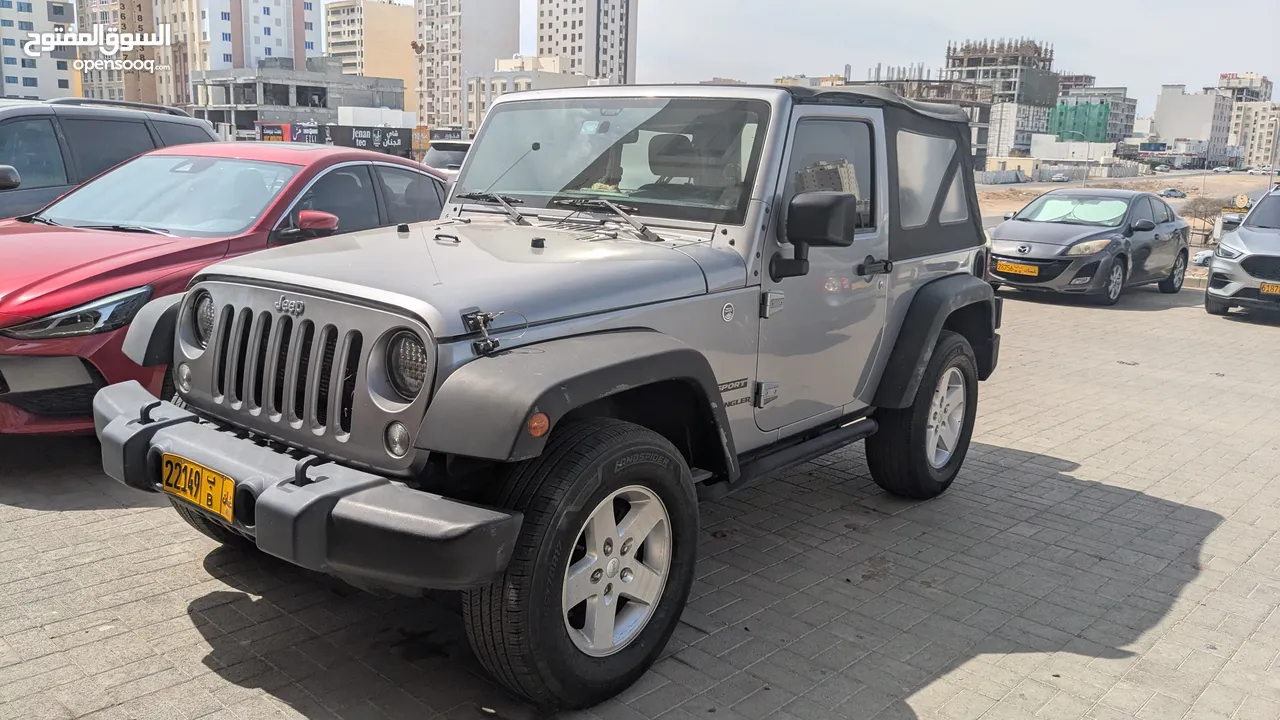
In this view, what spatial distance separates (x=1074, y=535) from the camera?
5.41 meters

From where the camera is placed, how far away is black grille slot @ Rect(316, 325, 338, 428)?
3.32 meters

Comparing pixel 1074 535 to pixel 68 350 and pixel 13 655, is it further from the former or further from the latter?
pixel 68 350

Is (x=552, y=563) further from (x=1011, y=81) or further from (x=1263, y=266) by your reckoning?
(x=1011, y=81)

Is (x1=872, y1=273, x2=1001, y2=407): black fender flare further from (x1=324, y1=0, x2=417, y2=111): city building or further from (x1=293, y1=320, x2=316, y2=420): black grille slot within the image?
(x1=324, y1=0, x2=417, y2=111): city building

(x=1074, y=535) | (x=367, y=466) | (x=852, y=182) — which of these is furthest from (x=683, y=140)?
(x=1074, y=535)

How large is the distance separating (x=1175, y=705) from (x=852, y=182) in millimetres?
2523

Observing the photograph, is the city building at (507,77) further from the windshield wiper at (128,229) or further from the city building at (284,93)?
the windshield wiper at (128,229)

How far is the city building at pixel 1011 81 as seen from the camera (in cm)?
15012

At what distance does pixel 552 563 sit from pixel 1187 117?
198 meters

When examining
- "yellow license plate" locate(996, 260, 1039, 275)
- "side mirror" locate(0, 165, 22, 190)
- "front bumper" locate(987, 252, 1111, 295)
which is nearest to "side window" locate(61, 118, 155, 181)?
"side mirror" locate(0, 165, 22, 190)

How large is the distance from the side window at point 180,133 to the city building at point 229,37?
128308 millimetres

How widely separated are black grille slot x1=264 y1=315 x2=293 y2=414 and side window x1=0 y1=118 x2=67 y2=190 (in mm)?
5706

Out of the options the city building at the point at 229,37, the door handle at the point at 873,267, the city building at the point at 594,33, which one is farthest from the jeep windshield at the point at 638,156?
the city building at the point at 594,33

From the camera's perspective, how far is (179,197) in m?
6.43
